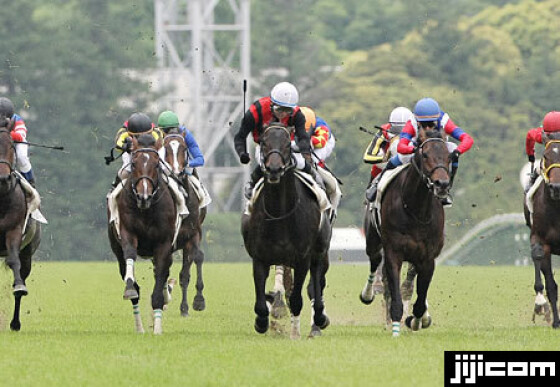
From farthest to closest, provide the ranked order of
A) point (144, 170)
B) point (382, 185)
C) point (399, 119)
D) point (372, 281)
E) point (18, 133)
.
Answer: point (372, 281) < point (399, 119) < point (18, 133) < point (382, 185) < point (144, 170)

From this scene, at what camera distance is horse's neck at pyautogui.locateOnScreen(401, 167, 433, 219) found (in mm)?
17078

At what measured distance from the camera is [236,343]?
16.4 metres

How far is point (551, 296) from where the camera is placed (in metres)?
18.8

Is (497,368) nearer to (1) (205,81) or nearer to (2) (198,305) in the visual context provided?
(2) (198,305)

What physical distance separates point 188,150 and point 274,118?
4537mm

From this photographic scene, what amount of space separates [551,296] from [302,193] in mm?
3570

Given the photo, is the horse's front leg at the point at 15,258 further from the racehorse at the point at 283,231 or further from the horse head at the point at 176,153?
the horse head at the point at 176,153

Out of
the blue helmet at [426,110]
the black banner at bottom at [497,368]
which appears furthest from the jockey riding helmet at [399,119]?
the black banner at bottom at [497,368]

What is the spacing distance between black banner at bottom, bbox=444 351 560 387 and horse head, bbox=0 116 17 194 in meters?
5.70

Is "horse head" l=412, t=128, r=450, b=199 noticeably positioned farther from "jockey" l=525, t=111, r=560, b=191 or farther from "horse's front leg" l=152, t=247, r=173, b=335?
"horse's front leg" l=152, t=247, r=173, b=335

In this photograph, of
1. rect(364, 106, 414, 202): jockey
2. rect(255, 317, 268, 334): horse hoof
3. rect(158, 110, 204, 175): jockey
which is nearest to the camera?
rect(255, 317, 268, 334): horse hoof

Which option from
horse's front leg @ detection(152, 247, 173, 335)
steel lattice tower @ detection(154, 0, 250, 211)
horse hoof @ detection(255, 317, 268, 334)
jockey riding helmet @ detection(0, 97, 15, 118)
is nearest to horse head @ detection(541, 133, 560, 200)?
horse hoof @ detection(255, 317, 268, 334)

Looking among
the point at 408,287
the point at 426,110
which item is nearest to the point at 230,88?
the point at 408,287

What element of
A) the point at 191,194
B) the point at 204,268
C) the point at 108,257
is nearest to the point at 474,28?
the point at 108,257
